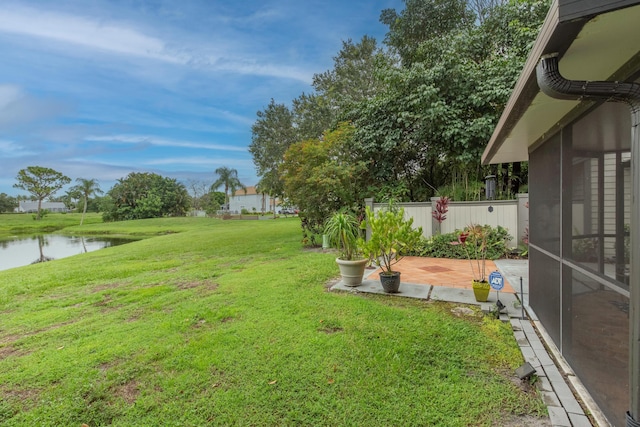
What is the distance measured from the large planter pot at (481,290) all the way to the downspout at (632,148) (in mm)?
2291

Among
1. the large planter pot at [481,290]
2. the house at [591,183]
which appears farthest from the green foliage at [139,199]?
the house at [591,183]

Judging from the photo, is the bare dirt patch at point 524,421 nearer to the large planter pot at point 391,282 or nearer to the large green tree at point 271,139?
the large planter pot at point 391,282

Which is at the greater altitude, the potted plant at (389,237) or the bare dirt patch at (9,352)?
the potted plant at (389,237)

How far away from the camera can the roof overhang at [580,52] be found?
1.10 m

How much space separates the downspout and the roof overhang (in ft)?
0.38

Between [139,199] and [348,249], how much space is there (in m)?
36.7

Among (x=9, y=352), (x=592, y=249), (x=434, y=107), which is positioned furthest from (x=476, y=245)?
(x=9, y=352)

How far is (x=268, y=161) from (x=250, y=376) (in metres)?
16.0

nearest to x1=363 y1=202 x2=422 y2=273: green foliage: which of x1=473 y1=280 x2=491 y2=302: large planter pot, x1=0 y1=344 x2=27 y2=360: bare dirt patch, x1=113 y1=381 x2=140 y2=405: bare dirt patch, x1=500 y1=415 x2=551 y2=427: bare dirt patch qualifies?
x1=473 y1=280 x2=491 y2=302: large planter pot

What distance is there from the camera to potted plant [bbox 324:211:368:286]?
14.5 feet

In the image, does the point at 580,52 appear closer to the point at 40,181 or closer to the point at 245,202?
the point at 40,181

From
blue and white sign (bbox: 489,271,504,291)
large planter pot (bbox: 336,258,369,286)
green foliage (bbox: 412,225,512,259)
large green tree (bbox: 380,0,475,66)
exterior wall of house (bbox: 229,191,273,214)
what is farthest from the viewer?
exterior wall of house (bbox: 229,191,273,214)

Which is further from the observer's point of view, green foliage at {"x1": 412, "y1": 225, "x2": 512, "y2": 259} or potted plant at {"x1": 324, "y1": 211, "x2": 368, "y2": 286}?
green foliage at {"x1": 412, "y1": 225, "x2": 512, "y2": 259}

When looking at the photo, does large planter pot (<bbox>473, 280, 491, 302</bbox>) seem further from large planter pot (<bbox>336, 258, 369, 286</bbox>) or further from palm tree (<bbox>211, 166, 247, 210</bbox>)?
palm tree (<bbox>211, 166, 247, 210</bbox>)
